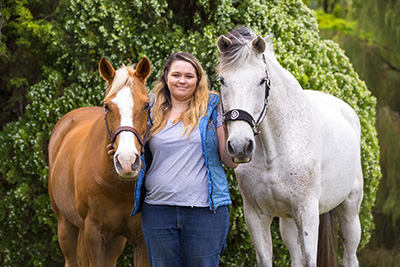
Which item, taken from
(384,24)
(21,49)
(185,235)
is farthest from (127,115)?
(384,24)

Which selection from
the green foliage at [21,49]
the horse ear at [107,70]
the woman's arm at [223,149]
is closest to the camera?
the woman's arm at [223,149]

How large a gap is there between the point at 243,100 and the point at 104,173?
1110 millimetres

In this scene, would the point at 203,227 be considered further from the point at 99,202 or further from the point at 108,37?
A: the point at 108,37

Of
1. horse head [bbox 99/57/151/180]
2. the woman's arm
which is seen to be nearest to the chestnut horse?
horse head [bbox 99/57/151/180]

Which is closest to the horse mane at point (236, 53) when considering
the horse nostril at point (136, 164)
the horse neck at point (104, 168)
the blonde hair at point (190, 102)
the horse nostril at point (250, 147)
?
the blonde hair at point (190, 102)

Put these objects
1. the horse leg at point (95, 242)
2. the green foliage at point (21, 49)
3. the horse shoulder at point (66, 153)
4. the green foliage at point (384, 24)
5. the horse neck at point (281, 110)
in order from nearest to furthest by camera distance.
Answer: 1. the horse neck at point (281, 110)
2. the horse leg at point (95, 242)
3. the horse shoulder at point (66, 153)
4. the green foliage at point (21, 49)
5. the green foliage at point (384, 24)

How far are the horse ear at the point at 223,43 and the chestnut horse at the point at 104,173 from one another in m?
0.47

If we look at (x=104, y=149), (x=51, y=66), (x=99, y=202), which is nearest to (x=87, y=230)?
(x=99, y=202)

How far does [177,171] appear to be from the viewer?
10.3ft

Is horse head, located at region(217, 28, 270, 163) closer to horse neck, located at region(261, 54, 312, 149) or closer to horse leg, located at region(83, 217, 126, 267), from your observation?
horse neck, located at region(261, 54, 312, 149)

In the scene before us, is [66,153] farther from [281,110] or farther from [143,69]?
[281,110]

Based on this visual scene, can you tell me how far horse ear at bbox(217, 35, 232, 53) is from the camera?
136 inches

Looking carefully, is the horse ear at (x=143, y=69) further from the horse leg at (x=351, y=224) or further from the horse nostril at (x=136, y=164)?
the horse leg at (x=351, y=224)

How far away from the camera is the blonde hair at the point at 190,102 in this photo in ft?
10.5
